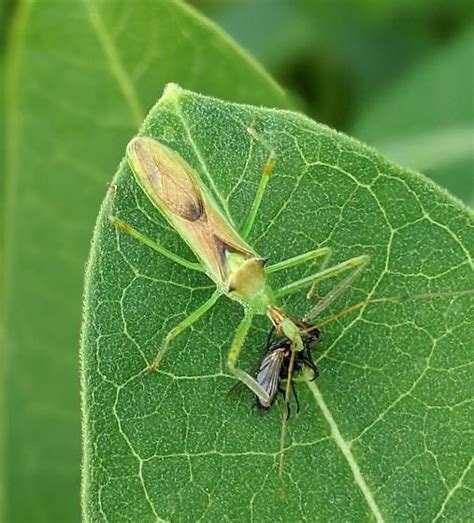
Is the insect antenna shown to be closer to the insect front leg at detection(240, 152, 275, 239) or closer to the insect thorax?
the insect thorax

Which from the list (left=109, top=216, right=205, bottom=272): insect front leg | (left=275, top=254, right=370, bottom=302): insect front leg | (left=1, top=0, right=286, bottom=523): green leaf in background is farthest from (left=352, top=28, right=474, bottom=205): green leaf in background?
(left=109, top=216, right=205, bottom=272): insect front leg

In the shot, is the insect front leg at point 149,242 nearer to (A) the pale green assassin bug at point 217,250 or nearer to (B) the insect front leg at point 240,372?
(A) the pale green assassin bug at point 217,250

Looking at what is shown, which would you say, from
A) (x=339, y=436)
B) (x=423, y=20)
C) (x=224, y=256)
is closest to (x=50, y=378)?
(x=224, y=256)

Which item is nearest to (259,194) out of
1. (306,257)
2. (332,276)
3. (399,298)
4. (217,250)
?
(306,257)

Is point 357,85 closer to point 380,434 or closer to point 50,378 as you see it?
point 50,378

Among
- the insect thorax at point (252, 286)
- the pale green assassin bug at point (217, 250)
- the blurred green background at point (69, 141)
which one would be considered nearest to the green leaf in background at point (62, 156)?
the blurred green background at point (69, 141)

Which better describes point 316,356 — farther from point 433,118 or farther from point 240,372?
point 433,118
